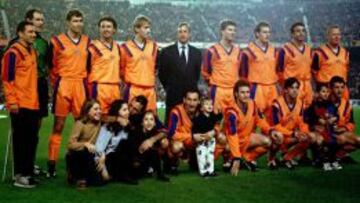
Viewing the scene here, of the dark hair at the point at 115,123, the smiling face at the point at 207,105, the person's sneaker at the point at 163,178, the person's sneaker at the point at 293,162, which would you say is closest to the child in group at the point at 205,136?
the smiling face at the point at 207,105

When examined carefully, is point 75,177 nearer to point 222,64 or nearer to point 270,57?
point 222,64

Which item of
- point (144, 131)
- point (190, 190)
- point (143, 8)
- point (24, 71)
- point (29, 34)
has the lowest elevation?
point (190, 190)

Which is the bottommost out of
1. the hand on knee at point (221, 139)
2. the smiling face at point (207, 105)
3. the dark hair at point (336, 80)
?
the hand on knee at point (221, 139)

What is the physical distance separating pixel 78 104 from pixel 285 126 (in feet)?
8.87

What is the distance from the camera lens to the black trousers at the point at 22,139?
222 inches

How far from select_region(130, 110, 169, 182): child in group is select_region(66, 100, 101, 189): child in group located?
52 cm

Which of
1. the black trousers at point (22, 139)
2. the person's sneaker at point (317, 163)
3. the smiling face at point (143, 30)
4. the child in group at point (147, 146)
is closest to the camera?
the black trousers at point (22, 139)

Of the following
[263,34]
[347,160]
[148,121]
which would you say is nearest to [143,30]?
[148,121]

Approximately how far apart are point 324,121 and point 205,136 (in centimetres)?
179

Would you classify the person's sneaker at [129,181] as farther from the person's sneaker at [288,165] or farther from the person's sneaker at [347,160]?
the person's sneaker at [347,160]

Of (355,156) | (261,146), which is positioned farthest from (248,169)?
(355,156)

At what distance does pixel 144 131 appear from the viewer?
245 inches

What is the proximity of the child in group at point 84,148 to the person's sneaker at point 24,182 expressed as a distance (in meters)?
0.42

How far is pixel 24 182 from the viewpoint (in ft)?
18.3
